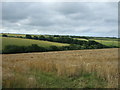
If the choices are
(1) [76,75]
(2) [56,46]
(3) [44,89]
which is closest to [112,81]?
(1) [76,75]

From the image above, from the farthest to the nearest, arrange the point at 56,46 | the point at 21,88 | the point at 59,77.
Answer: the point at 56,46
the point at 59,77
the point at 21,88

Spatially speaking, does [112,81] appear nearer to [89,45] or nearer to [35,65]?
[35,65]

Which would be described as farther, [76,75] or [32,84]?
[76,75]

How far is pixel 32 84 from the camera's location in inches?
232

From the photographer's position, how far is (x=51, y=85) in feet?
20.5

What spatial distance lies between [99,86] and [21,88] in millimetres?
3022

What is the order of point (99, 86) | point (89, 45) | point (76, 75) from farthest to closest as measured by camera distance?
1. point (89, 45)
2. point (76, 75)
3. point (99, 86)

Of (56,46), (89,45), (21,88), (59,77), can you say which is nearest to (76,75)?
(59,77)

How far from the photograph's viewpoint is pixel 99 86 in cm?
617

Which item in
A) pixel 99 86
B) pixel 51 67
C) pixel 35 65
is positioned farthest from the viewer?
pixel 35 65

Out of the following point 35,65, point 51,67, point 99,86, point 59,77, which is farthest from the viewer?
point 35,65

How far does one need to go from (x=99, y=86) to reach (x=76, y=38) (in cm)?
4732

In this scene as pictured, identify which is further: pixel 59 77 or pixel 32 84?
pixel 59 77

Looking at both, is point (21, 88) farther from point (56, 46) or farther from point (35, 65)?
point (56, 46)
